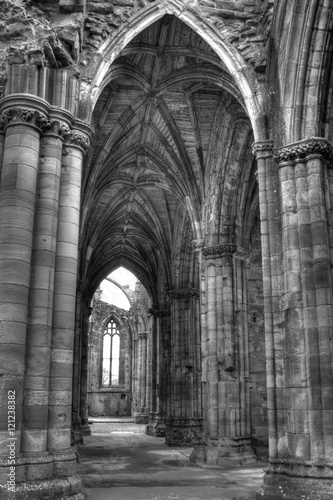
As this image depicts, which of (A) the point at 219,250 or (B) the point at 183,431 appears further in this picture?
(B) the point at 183,431

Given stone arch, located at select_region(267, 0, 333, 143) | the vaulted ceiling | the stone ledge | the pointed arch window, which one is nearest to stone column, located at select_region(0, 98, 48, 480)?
the stone ledge

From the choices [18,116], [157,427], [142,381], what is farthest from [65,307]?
[142,381]

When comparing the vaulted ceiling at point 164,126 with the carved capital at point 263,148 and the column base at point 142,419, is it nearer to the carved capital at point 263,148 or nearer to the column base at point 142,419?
the carved capital at point 263,148

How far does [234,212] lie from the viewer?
1584cm

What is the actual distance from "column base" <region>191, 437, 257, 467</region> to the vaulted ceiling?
5.97 m

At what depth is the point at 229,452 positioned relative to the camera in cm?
1374

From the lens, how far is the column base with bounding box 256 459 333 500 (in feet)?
25.9

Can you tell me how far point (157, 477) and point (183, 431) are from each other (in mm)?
8541

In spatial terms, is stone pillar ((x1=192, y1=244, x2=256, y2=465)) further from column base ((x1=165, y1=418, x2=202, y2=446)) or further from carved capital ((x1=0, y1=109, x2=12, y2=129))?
carved capital ((x1=0, y1=109, x2=12, y2=129))

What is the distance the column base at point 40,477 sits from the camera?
272 inches

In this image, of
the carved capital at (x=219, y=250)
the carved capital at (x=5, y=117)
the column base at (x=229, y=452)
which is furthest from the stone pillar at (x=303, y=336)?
the carved capital at (x=219, y=250)

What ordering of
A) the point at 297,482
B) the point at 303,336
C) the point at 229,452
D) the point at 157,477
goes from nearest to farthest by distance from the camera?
the point at 297,482 → the point at 303,336 → the point at 157,477 → the point at 229,452

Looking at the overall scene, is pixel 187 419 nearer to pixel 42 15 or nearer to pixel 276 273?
pixel 276 273

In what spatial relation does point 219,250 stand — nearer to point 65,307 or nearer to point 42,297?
point 65,307
